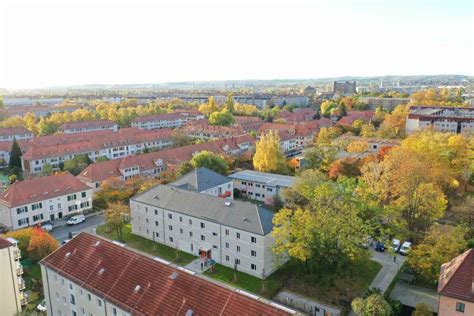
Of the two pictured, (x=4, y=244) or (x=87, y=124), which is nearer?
(x=4, y=244)

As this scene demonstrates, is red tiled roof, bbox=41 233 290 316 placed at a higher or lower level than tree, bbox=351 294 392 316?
higher

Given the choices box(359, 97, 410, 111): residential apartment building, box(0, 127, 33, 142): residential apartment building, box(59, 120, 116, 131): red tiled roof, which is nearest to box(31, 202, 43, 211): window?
box(0, 127, 33, 142): residential apartment building

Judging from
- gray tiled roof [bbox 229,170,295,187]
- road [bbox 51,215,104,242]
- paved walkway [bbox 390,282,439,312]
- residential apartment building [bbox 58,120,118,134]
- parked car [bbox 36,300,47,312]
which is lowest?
parked car [bbox 36,300,47,312]

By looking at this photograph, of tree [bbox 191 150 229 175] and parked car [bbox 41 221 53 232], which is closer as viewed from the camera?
parked car [bbox 41 221 53 232]

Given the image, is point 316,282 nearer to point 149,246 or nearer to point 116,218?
point 149,246

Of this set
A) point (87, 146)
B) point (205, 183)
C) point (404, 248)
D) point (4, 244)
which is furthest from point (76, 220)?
point (404, 248)

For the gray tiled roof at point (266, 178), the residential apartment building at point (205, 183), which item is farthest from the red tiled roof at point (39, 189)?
the gray tiled roof at point (266, 178)

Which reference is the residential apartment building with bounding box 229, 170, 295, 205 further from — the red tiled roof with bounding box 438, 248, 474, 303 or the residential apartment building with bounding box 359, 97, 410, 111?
the residential apartment building with bounding box 359, 97, 410, 111
